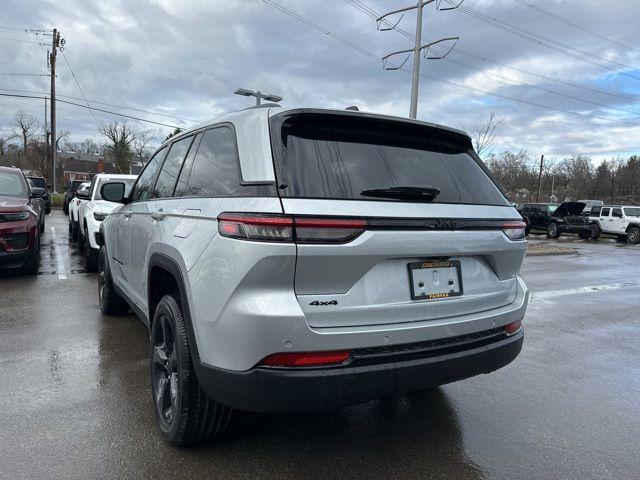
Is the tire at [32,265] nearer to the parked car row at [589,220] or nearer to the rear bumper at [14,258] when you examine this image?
the rear bumper at [14,258]

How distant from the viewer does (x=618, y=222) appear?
2355cm

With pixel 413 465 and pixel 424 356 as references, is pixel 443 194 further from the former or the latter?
pixel 413 465

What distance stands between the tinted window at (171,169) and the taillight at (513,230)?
2.11 metres

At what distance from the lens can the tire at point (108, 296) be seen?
5211mm

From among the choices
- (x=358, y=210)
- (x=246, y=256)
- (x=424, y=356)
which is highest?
(x=358, y=210)

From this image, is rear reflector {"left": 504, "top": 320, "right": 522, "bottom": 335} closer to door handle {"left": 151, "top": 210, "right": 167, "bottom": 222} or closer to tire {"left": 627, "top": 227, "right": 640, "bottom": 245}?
door handle {"left": 151, "top": 210, "right": 167, "bottom": 222}

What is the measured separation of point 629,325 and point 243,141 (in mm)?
5893

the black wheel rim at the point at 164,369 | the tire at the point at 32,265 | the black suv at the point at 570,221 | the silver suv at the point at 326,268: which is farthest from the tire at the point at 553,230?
the black wheel rim at the point at 164,369

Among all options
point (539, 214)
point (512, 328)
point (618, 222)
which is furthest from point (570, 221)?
point (512, 328)

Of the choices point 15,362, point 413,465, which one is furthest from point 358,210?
A: point 15,362

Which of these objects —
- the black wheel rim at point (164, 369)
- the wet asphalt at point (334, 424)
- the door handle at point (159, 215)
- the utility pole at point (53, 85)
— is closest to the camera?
the wet asphalt at point (334, 424)

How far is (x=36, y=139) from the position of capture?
209 ft

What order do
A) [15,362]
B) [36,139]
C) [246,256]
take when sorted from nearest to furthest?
[246,256] → [15,362] → [36,139]

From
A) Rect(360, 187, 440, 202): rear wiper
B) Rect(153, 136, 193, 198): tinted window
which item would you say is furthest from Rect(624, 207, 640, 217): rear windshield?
Rect(153, 136, 193, 198): tinted window
